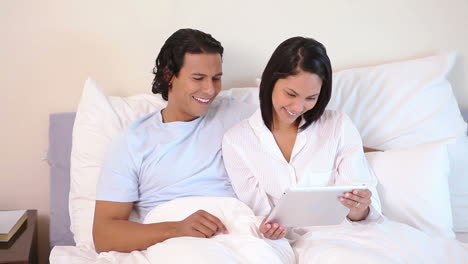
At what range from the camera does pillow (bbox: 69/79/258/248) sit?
1.72 m

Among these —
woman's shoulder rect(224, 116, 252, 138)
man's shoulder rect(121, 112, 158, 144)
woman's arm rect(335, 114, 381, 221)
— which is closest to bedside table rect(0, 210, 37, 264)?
man's shoulder rect(121, 112, 158, 144)

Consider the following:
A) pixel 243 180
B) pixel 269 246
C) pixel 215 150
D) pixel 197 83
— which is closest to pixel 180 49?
pixel 197 83

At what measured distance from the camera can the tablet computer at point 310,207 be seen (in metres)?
1.27

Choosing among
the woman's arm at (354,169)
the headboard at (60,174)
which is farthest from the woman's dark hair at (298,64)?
the headboard at (60,174)

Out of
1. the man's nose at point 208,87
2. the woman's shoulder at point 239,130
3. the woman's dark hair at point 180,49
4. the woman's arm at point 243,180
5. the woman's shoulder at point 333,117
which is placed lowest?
the woman's arm at point 243,180

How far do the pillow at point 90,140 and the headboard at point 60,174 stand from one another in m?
0.09

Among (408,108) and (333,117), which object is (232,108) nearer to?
(333,117)

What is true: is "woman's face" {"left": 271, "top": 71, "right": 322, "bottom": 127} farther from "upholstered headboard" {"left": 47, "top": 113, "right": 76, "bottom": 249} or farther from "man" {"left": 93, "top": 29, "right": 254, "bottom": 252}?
"upholstered headboard" {"left": 47, "top": 113, "right": 76, "bottom": 249}

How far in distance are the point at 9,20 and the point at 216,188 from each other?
3.05 ft

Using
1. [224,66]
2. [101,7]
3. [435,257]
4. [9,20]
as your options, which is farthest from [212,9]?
[435,257]

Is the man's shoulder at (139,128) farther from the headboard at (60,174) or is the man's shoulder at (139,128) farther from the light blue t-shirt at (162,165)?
the headboard at (60,174)

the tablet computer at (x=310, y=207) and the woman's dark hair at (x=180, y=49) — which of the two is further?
the woman's dark hair at (x=180, y=49)

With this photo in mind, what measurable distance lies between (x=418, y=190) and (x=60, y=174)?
118 cm

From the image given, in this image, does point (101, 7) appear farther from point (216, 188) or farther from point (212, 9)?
point (216, 188)
